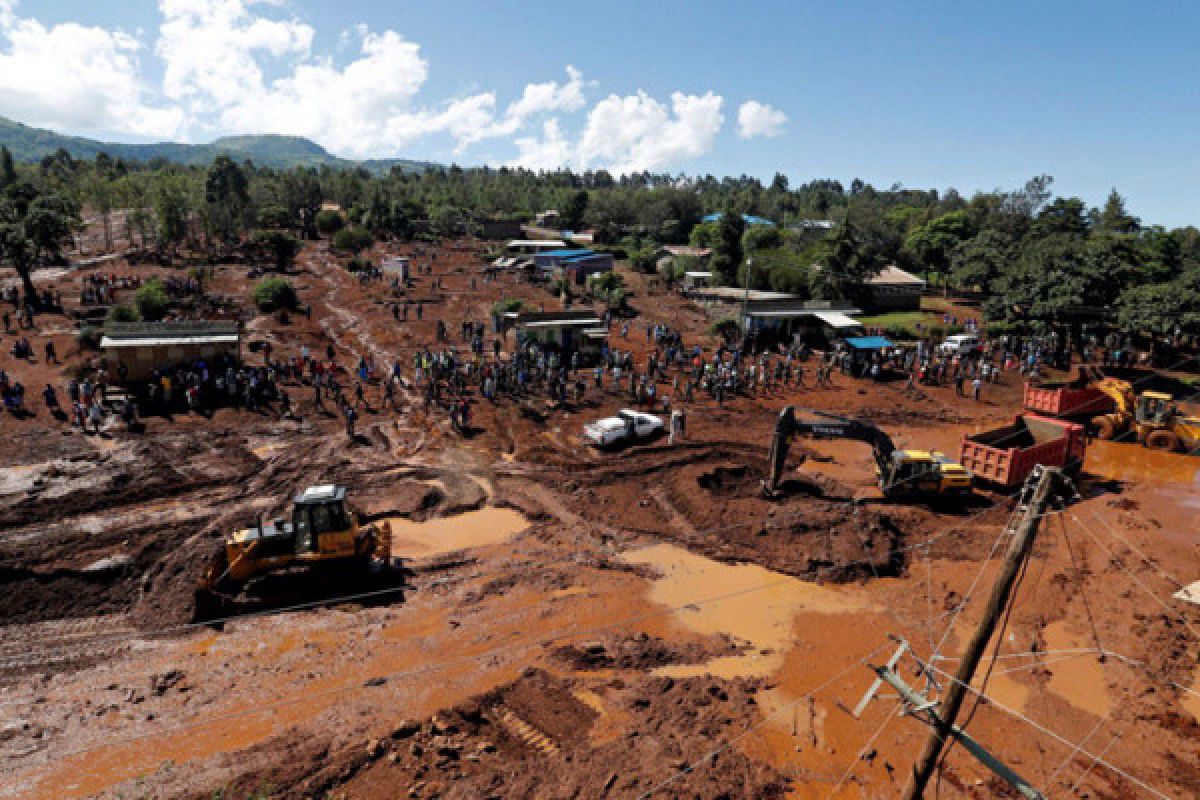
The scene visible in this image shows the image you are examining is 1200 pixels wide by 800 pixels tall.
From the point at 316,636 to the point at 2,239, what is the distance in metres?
45.4

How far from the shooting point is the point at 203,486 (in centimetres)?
2311

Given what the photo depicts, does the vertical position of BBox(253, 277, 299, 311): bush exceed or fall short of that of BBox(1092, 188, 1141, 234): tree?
it falls short

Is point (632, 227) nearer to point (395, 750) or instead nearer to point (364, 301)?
point (364, 301)

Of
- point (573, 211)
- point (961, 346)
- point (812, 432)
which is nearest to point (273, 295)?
point (812, 432)

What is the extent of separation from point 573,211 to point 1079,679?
347ft

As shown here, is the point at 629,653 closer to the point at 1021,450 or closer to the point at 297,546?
the point at 297,546

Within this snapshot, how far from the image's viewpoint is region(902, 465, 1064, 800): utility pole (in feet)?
23.1

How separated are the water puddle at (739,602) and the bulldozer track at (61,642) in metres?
13.1

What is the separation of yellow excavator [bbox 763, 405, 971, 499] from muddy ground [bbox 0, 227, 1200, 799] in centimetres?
66

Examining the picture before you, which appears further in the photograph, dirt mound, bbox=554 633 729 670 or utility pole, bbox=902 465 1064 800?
dirt mound, bbox=554 633 729 670

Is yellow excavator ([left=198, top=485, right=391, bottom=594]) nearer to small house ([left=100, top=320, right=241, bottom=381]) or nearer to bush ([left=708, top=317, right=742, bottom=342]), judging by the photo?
small house ([left=100, top=320, right=241, bottom=381])

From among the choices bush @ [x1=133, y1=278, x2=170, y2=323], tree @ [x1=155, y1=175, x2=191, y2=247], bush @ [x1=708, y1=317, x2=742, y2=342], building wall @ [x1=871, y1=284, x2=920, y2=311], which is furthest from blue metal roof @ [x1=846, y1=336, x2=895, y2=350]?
tree @ [x1=155, y1=175, x2=191, y2=247]

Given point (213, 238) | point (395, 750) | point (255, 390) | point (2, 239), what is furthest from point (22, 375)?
point (213, 238)

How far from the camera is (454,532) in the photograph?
2125cm
